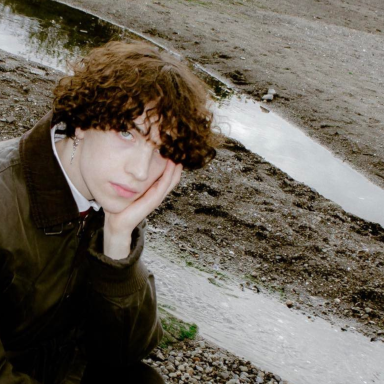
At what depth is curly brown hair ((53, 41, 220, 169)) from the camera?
243 centimetres

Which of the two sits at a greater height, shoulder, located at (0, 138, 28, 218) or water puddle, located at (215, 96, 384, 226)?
shoulder, located at (0, 138, 28, 218)

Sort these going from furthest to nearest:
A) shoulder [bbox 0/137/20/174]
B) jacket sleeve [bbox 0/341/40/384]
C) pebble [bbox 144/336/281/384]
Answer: pebble [bbox 144/336/281/384], shoulder [bbox 0/137/20/174], jacket sleeve [bbox 0/341/40/384]

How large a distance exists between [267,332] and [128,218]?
2170 mm

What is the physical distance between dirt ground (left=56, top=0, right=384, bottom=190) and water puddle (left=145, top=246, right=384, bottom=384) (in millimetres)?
3840

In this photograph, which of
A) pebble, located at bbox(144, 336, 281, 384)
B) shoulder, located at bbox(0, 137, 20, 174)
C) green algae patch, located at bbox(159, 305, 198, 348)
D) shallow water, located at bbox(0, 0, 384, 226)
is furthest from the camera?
shallow water, located at bbox(0, 0, 384, 226)

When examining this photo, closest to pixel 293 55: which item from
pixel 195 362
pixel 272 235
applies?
pixel 272 235

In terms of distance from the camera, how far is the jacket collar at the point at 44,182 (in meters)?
2.23

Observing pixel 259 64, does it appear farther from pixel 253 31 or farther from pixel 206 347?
pixel 206 347

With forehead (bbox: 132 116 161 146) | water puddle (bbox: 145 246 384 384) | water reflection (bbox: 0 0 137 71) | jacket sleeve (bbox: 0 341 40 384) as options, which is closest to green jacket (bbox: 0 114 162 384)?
jacket sleeve (bbox: 0 341 40 384)

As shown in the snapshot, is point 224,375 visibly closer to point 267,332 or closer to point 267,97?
point 267,332

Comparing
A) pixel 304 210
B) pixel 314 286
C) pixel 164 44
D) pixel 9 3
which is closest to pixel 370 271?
pixel 314 286

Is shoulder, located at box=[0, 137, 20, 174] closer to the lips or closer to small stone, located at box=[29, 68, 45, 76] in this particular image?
the lips

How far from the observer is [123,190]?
2414mm

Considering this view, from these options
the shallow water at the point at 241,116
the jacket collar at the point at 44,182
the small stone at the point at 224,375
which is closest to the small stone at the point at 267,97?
the shallow water at the point at 241,116
